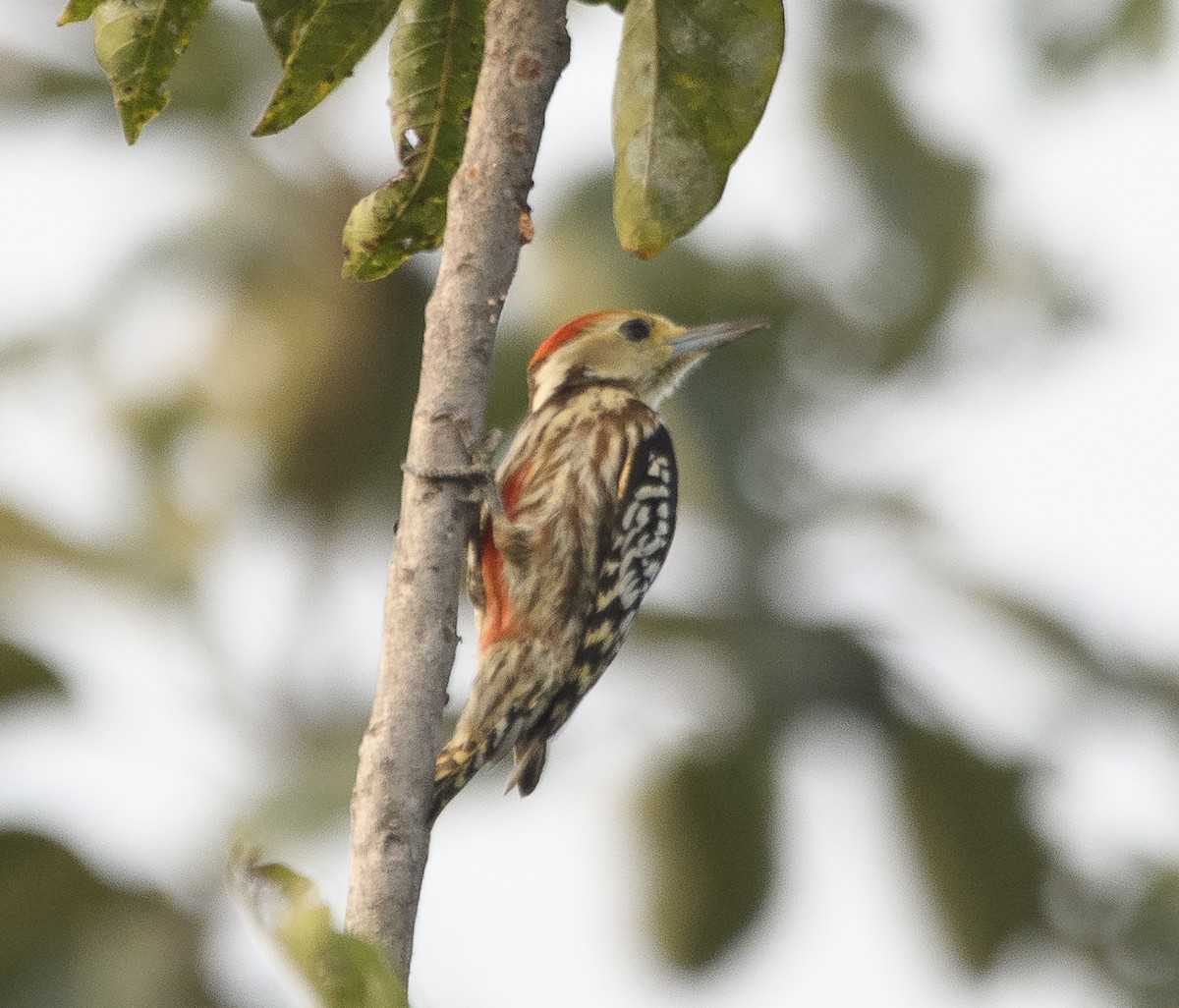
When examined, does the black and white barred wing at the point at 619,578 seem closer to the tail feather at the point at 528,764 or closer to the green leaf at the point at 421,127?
the tail feather at the point at 528,764

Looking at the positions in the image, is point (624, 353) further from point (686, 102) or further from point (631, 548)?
point (686, 102)

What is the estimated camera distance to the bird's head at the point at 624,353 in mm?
6375

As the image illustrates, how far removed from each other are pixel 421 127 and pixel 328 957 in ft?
7.09

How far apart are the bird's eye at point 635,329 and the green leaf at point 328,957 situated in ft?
14.2

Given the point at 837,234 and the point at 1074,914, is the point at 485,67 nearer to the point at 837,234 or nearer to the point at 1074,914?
the point at 1074,914

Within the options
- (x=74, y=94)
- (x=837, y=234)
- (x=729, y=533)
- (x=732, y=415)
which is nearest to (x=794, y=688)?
(x=729, y=533)

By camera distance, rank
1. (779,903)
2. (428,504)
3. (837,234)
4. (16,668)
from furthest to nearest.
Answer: (837,234)
(779,903)
(16,668)
(428,504)

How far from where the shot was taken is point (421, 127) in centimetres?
392

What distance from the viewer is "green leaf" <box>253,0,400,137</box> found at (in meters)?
3.68

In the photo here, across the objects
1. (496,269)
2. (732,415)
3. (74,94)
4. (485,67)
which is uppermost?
(485,67)

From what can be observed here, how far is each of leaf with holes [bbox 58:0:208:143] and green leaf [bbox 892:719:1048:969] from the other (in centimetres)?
1095

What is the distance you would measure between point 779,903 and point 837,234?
6.67 m

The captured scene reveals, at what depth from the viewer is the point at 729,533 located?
46.6 feet

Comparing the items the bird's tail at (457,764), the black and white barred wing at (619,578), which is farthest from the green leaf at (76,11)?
the black and white barred wing at (619,578)
